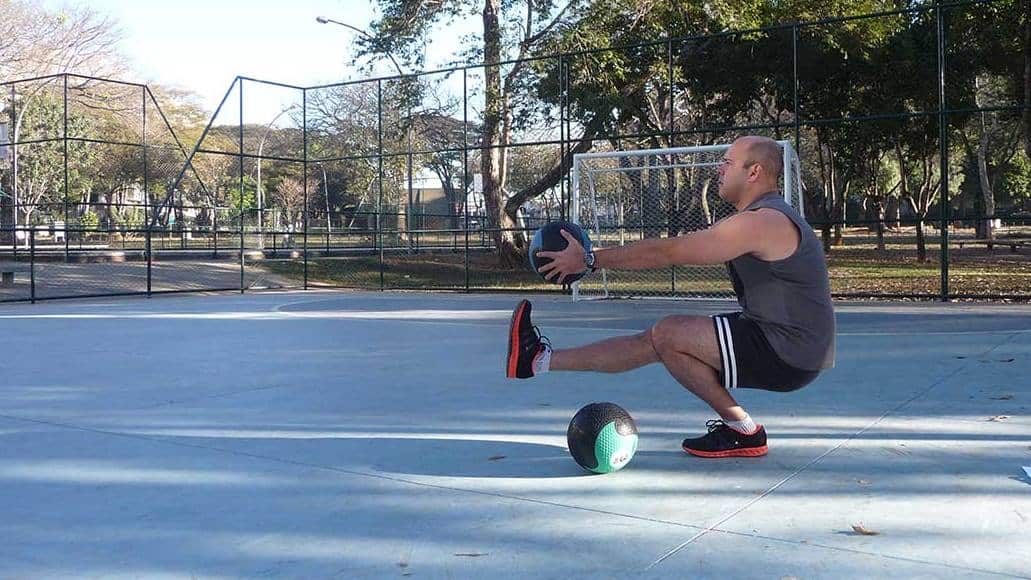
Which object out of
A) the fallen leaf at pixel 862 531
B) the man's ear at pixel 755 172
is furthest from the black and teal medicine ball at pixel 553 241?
the fallen leaf at pixel 862 531

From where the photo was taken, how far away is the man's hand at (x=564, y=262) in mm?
4316

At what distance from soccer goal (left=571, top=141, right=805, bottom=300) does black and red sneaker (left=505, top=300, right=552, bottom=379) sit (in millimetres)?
11969

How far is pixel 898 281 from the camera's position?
19688mm

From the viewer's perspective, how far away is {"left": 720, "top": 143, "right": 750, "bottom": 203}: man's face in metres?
4.49

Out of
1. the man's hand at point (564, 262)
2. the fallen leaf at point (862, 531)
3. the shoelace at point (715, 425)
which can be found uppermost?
the man's hand at point (564, 262)

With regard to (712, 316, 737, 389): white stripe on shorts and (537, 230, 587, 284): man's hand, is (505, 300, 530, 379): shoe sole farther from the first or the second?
(712, 316, 737, 389): white stripe on shorts

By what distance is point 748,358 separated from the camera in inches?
176

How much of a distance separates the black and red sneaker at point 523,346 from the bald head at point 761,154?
1175 mm

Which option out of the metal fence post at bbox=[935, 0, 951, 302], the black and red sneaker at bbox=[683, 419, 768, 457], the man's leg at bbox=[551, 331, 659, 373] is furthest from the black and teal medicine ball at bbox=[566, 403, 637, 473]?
the metal fence post at bbox=[935, 0, 951, 302]

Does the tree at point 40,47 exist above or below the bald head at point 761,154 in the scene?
above

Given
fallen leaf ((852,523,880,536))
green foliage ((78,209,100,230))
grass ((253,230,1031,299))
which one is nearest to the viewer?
fallen leaf ((852,523,880,536))

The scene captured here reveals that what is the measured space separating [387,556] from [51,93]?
47.5m

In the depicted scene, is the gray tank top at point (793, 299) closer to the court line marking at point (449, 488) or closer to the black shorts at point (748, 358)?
the black shorts at point (748, 358)

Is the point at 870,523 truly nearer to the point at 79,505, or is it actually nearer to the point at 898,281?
the point at 79,505
